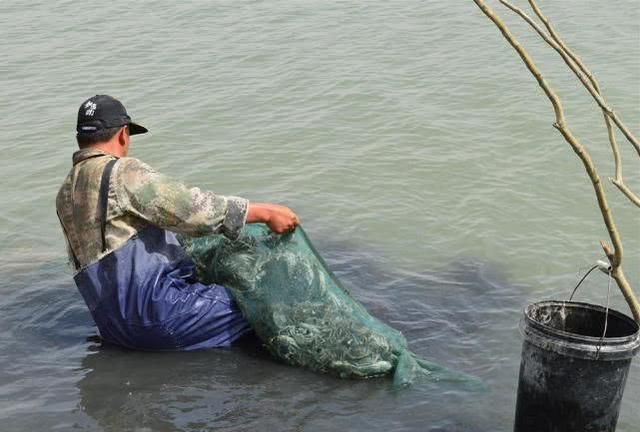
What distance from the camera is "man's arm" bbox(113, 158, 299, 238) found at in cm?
475

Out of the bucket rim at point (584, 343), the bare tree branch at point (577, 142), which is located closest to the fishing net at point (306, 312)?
the bucket rim at point (584, 343)

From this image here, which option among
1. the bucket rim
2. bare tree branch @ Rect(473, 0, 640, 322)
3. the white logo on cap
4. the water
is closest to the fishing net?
the water

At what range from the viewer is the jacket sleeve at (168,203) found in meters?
4.75

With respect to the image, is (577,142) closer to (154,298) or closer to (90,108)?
(154,298)

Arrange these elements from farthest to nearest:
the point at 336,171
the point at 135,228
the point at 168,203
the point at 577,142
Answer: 1. the point at 336,171
2. the point at 135,228
3. the point at 168,203
4. the point at 577,142

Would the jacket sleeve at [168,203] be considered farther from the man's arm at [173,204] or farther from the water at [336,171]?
the water at [336,171]

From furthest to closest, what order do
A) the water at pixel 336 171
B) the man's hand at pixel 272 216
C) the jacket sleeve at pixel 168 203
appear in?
the water at pixel 336 171 < the man's hand at pixel 272 216 < the jacket sleeve at pixel 168 203

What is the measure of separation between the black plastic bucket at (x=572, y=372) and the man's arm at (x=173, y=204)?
1556 millimetres

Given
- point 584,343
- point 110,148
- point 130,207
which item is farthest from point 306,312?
point 584,343

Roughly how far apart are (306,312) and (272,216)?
0.57 metres

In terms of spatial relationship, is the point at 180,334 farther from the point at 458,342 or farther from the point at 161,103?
the point at 161,103

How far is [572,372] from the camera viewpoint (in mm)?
4070

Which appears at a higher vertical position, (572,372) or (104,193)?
(104,193)

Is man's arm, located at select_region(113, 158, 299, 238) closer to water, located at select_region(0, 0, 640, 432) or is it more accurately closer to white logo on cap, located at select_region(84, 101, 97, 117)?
white logo on cap, located at select_region(84, 101, 97, 117)
